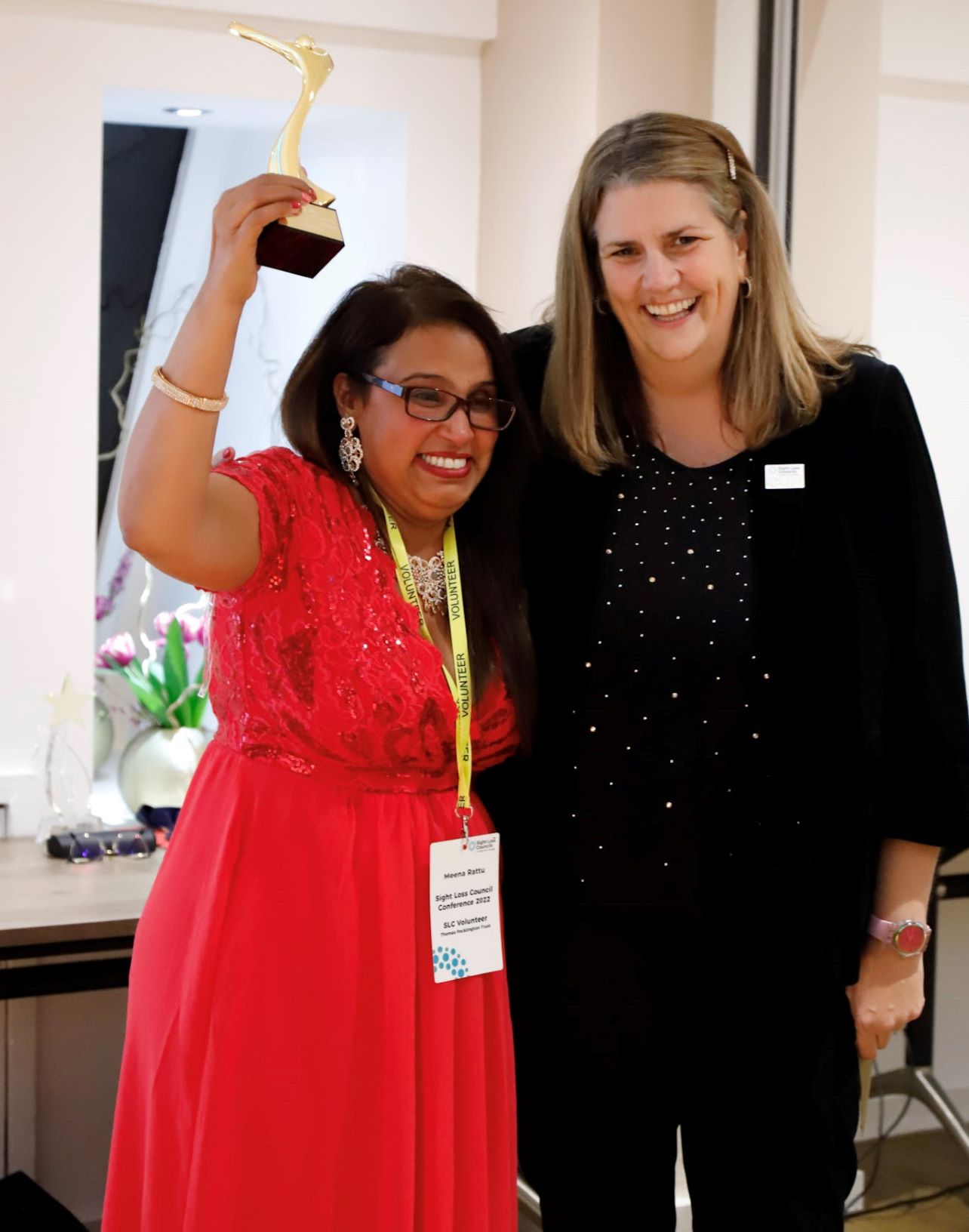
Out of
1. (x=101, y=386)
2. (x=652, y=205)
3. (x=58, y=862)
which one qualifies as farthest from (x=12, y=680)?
(x=652, y=205)

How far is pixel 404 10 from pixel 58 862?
1948mm

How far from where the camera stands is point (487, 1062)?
5.67 ft

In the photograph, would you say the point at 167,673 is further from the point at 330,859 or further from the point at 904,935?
the point at 904,935

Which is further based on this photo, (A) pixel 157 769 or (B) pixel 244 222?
(A) pixel 157 769

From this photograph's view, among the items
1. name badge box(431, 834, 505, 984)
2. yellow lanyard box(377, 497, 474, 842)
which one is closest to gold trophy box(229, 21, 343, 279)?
yellow lanyard box(377, 497, 474, 842)

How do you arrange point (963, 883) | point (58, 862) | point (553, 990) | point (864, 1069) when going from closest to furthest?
point (553, 990)
point (864, 1069)
point (58, 862)
point (963, 883)

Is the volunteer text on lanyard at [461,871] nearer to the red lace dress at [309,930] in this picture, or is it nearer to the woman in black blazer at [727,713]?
the red lace dress at [309,930]

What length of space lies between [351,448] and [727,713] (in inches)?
22.2

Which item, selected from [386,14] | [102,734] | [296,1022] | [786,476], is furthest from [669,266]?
[102,734]

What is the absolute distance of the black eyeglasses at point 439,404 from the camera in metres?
1.62

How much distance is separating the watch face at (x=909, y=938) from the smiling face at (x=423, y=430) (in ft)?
2.58

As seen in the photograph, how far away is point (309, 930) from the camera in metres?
1.60

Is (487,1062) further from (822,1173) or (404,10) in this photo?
(404,10)

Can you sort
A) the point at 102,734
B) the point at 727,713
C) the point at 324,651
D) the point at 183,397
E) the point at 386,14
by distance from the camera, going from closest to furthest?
1. the point at 183,397
2. the point at 324,651
3. the point at 727,713
4. the point at 386,14
5. the point at 102,734
